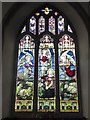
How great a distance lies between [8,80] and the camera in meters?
5.79

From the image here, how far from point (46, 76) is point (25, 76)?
482mm

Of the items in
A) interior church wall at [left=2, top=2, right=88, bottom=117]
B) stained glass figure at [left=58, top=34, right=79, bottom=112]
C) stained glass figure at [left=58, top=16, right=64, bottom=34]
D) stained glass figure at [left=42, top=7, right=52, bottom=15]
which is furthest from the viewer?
stained glass figure at [left=42, top=7, right=52, bottom=15]

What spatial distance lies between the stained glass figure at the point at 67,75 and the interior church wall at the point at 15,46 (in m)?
0.21

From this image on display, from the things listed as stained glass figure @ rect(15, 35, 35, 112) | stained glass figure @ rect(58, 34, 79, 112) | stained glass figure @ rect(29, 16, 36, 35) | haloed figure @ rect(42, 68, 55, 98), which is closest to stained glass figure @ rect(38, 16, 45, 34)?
stained glass figure @ rect(29, 16, 36, 35)

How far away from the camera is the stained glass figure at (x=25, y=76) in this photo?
589 centimetres

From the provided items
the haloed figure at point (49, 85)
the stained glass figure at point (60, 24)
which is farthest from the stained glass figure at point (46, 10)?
the haloed figure at point (49, 85)

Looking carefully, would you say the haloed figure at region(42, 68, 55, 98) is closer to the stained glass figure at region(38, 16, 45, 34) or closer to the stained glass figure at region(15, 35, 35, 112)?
the stained glass figure at region(15, 35, 35, 112)

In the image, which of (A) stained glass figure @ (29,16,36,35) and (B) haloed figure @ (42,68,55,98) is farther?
(A) stained glass figure @ (29,16,36,35)

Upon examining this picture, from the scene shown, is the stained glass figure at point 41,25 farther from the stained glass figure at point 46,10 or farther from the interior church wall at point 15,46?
the interior church wall at point 15,46

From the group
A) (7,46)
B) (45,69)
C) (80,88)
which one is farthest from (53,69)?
(7,46)

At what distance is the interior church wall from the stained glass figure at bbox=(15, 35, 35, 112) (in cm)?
17

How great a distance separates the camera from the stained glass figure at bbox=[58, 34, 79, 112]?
230 inches

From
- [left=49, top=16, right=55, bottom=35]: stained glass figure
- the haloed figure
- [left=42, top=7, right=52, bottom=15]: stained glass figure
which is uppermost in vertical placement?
[left=42, top=7, right=52, bottom=15]: stained glass figure

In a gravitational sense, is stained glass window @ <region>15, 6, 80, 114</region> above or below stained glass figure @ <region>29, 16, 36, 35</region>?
below
